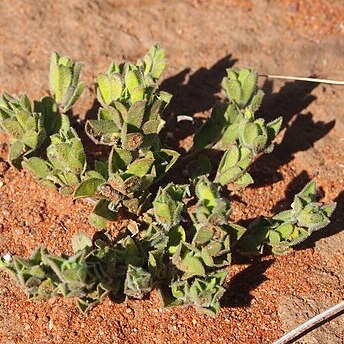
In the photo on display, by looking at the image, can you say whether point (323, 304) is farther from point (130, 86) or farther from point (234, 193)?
point (130, 86)

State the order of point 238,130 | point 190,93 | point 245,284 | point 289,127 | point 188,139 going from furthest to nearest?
point 190,93 → point 289,127 → point 188,139 → point 238,130 → point 245,284

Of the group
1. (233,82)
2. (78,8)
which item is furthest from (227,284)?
(78,8)

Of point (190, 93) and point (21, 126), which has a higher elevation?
point (21, 126)

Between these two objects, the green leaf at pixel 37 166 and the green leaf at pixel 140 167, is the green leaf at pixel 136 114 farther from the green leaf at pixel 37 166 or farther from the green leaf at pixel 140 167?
the green leaf at pixel 37 166

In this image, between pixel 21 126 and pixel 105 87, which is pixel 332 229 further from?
pixel 21 126

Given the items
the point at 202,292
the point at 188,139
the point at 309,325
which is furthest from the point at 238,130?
the point at 309,325

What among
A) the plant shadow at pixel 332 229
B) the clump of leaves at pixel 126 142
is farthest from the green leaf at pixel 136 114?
the plant shadow at pixel 332 229

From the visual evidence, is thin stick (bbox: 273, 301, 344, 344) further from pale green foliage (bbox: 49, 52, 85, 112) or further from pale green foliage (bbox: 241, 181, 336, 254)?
pale green foliage (bbox: 49, 52, 85, 112)
